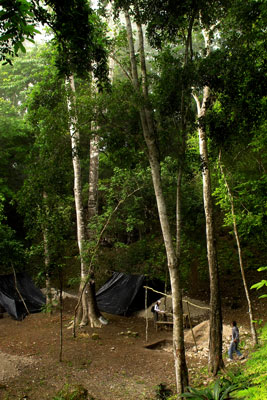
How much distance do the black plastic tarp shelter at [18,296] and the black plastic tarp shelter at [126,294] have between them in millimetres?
Result: 2878

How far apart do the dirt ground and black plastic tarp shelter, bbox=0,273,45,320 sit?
2.11 feet

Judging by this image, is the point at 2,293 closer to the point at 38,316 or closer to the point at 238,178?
the point at 38,316

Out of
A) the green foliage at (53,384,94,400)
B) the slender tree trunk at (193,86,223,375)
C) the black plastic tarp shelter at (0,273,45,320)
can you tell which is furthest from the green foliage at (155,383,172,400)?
the black plastic tarp shelter at (0,273,45,320)

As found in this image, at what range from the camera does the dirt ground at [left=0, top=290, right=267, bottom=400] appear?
677cm

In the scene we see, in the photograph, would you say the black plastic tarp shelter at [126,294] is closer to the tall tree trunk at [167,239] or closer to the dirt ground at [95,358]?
the dirt ground at [95,358]

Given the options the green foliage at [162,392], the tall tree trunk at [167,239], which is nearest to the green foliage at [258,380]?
the tall tree trunk at [167,239]

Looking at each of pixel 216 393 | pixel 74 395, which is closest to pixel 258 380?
pixel 216 393

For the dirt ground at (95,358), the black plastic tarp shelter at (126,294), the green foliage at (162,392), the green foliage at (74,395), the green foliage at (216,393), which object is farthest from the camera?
the black plastic tarp shelter at (126,294)

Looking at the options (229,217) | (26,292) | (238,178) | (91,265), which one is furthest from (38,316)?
(238,178)

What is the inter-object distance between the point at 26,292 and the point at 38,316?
1.86 meters

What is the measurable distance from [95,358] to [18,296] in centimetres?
712

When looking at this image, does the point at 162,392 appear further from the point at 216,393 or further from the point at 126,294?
the point at 126,294

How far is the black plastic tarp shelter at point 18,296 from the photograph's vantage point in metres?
13.6

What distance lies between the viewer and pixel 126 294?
1398 cm
